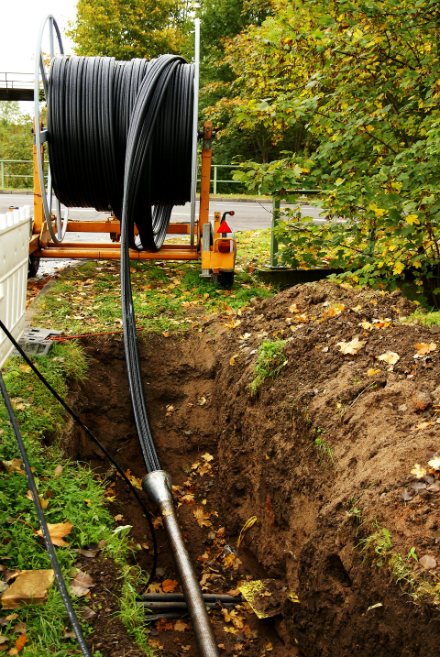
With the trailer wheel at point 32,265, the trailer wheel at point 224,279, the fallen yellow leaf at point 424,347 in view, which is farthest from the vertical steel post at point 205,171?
the fallen yellow leaf at point 424,347

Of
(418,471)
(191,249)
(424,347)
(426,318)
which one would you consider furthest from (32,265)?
(418,471)

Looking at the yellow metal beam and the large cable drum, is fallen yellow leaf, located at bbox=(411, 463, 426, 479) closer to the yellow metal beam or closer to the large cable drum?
the large cable drum

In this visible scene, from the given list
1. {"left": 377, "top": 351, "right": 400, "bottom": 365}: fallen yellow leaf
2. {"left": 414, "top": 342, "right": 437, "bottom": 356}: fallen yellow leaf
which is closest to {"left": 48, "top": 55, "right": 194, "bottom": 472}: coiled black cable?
{"left": 377, "top": 351, "right": 400, "bottom": 365}: fallen yellow leaf

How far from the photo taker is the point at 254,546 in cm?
367

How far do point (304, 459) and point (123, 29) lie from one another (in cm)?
2385

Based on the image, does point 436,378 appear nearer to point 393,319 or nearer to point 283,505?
point 393,319

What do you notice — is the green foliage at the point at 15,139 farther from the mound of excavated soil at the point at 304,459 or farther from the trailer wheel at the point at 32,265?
the mound of excavated soil at the point at 304,459

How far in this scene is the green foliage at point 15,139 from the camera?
77.0 ft

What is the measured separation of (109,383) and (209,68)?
20.5 metres

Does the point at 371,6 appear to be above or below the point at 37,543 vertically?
above

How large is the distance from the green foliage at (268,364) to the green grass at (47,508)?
54.7 inches

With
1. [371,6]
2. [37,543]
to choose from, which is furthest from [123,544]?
→ [371,6]

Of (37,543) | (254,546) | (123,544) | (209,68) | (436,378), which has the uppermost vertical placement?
(209,68)

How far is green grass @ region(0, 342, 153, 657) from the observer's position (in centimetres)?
223
